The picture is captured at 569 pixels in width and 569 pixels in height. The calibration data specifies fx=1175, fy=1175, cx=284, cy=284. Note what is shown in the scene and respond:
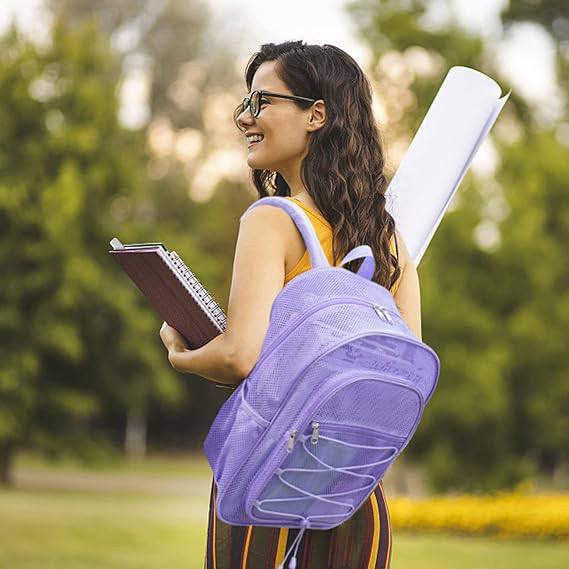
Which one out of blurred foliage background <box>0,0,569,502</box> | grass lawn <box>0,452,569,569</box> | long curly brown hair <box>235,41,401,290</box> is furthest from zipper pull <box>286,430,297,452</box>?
blurred foliage background <box>0,0,569,502</box>

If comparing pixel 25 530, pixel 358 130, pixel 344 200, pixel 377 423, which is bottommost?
pixel 25 530

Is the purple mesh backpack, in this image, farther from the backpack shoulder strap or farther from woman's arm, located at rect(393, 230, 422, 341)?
woman's arm, located at rect(393, 230, 422, 341)

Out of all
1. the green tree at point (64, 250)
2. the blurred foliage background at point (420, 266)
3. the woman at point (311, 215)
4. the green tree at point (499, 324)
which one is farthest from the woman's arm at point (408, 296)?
the green tree at point (64, 250)

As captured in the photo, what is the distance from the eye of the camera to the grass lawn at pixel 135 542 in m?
8.84

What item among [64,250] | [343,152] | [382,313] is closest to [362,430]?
[382,313]

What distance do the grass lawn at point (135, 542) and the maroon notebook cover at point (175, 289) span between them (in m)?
6.83

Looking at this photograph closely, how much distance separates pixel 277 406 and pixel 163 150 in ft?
96.5

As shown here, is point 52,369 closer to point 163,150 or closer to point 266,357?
point 163,150

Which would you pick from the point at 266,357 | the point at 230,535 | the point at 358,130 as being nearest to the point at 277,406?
the point at 266,357

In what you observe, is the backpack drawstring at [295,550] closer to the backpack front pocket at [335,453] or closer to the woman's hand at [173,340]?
the backpack front pocket at [335,453]

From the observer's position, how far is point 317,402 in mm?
1814

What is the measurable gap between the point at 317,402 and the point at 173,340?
0.38 m

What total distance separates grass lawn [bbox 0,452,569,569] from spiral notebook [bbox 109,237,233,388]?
6.83 meters

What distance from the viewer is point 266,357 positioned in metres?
1.86
